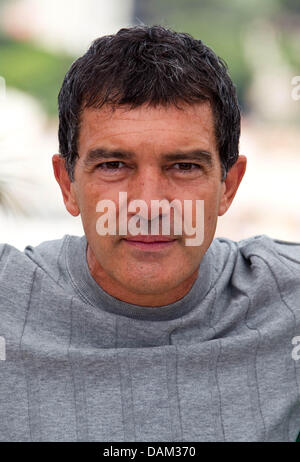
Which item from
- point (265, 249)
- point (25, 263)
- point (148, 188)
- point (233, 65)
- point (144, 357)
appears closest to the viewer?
point (148, 188)

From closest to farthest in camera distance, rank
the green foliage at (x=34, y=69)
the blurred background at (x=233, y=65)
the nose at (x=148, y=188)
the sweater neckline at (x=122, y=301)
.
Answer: the nose at (x=148, y=188), the sweater neckline at (x=122, y=301), the blurred background at (x=233, y=65), the green foliage at (x=34, y=69)

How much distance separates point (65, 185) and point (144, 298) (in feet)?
1.05

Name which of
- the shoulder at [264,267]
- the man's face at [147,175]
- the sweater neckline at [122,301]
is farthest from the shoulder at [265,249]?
the man's face at [147,175]

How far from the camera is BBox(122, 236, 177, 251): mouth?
5.14 feet

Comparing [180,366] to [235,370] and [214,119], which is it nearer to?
[235,370]

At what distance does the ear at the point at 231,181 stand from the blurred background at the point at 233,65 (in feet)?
16.1

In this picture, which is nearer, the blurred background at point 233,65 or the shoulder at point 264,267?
the shoulder at point 264,267

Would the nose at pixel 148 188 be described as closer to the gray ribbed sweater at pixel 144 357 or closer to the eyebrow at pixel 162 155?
the eyebrow at pixel 162 155

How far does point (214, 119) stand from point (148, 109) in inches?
6.6

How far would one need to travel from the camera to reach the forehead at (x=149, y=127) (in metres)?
1.52

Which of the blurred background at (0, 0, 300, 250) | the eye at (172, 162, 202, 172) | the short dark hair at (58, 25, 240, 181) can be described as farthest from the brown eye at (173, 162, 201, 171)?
the blurred background at (0, 0, 300, 250)

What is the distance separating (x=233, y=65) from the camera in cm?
881

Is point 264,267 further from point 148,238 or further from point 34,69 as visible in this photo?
point 34,69

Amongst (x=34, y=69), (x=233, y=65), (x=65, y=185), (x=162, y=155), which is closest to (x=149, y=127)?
(x=162, y=155)
